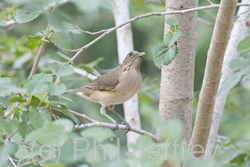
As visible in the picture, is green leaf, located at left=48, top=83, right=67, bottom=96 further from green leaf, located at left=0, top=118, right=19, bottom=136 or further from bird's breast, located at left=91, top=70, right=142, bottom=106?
bird's breast, located at left=91, top=70, right=142, bottom=106

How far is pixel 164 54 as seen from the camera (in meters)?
2.03

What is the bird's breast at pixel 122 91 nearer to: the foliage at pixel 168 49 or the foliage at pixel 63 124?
the foliage at pixel 63 124

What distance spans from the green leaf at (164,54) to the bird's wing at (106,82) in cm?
147

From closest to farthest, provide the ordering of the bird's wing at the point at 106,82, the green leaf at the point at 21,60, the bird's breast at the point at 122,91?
1. the bird's breast at the point at 122,91
2. the bird's wing at the point at 106,82
3. the green leaf at the point at 21,60

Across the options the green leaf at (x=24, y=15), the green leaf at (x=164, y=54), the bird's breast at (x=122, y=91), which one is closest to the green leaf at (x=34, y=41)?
the green leaf at (x=24, y=15)

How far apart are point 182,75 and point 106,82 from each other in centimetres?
127

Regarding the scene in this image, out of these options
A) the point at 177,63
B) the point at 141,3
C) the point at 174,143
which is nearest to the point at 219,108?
the point at 177,63

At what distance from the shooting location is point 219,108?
273cm

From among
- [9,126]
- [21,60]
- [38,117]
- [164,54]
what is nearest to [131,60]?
[21,60]

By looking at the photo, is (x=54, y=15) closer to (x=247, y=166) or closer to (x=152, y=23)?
(x=247, y=166)

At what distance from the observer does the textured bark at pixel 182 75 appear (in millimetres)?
2344

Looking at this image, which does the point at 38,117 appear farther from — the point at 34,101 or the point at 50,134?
the point at 50,134

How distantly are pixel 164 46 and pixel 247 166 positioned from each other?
0.79 meters

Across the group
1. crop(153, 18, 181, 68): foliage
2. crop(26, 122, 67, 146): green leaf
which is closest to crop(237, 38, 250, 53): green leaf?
crop(153, 18, 181, 68): foliage
